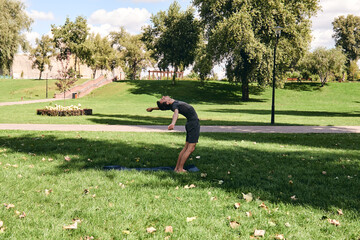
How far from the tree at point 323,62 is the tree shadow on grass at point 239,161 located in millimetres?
43099

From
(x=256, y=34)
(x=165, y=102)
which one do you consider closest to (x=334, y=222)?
(x=165, y=102)

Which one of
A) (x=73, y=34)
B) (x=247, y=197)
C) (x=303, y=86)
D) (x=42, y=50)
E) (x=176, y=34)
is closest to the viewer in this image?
(x=247, y=197)

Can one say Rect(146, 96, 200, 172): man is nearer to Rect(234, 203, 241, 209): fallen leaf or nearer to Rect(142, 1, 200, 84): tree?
Rect(234, 203, 241, 209): fallen leaf

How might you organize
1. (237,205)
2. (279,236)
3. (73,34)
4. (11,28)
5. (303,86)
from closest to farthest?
(279,236)
(237,205)
(11,28)
(303,86)
(73,34)

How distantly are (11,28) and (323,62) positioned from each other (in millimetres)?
45923

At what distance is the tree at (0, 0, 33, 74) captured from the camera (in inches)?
1479

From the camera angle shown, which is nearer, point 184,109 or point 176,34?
point 184,109

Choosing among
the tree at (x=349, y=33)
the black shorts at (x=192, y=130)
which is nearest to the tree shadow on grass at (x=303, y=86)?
the tree at (x=349, y=33)

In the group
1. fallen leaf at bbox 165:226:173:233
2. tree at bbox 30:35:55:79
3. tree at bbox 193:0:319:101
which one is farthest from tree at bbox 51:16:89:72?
fallen leaf at bbox 165:226:173:233

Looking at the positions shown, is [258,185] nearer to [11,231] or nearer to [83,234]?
[83,234]

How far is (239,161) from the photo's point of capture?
23.5 feet

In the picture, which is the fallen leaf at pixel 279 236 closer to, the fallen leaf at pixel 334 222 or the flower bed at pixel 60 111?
the fallen leaf at pixel 334 222

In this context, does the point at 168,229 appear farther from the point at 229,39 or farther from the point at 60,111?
the point at 229,39

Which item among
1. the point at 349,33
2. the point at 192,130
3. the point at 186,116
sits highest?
the point at 349,33
